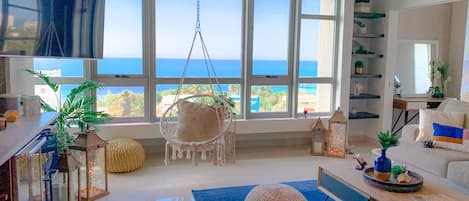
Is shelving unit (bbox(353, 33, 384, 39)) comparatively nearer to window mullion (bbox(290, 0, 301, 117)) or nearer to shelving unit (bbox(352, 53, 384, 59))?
shelving unit (bbox(352, 53, 384, 59))

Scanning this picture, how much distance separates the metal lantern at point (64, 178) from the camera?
2.85 meters

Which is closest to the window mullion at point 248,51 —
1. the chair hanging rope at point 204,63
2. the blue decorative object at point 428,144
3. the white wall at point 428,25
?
the chair hanging rope at point 204,63

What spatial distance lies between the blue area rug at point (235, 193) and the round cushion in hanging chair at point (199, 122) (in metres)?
0.59

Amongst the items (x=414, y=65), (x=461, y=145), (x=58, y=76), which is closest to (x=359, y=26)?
(x=414, y=65)

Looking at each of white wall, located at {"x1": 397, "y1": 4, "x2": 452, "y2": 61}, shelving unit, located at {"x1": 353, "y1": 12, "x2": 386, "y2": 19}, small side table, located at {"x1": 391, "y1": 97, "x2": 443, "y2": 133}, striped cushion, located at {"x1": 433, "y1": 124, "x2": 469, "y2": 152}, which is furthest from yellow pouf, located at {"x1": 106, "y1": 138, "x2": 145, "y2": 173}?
white wall, located at {"x1": 397, "y1": 4, "x2": 452, "y2": 61}

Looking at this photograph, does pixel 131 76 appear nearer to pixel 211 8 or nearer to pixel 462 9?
pixel 211 8

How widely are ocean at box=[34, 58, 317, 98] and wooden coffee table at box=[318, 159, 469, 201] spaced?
2.26 m

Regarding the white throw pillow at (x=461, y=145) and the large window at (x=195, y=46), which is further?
the large window at (x=195, y=46)

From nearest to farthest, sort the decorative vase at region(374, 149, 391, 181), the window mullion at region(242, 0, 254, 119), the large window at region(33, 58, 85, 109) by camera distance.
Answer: the decorative vase at region(374, 149, 391, 181), the large window at region(33, 58, 85, 109), the window mullion at region(242, 0, 254, 119)

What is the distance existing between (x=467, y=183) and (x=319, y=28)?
2.85 metres

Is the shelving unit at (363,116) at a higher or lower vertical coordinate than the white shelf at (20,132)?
lower

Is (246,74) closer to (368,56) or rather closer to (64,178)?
(368,56)

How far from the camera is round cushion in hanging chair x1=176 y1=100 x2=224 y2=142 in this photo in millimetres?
4014

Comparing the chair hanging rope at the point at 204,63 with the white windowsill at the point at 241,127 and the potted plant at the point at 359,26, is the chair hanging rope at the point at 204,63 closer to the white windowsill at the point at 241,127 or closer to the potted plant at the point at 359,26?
the white windowsill at the point at 241,127
